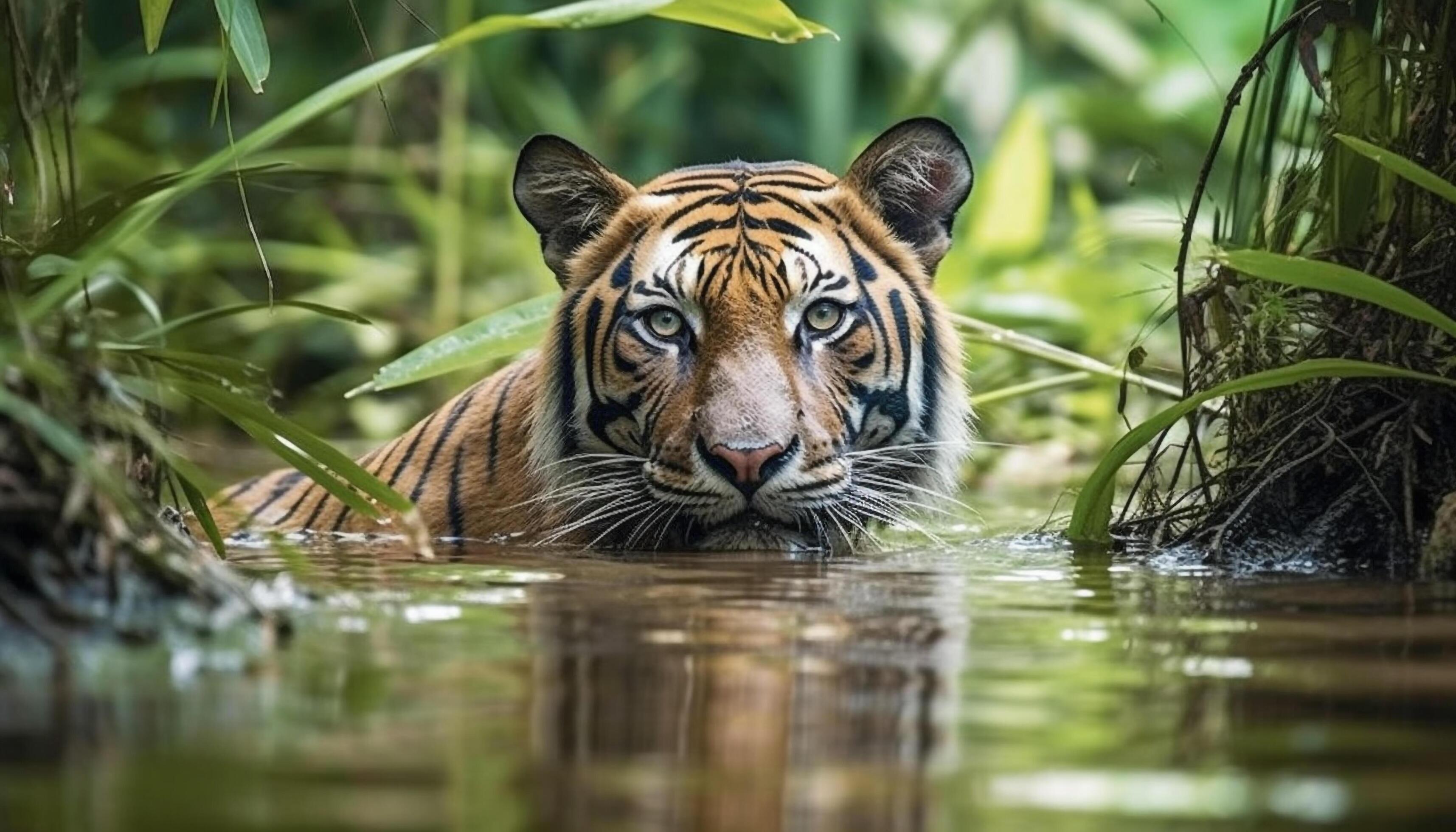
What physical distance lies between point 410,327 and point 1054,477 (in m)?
2.86

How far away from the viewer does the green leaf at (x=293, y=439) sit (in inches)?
102

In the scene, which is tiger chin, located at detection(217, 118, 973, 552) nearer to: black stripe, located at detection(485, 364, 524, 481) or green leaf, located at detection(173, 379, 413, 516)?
black stripe, located at detection(485, 364, 524, 481)

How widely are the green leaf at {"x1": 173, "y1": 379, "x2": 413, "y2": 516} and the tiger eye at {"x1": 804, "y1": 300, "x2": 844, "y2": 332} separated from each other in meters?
1.42

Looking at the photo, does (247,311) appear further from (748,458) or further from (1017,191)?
(1017,191)

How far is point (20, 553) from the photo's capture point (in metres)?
2.02

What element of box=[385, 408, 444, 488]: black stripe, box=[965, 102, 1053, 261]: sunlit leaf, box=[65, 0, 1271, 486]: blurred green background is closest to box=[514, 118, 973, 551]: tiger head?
box=[385, 408, 444, 488]: black stripe

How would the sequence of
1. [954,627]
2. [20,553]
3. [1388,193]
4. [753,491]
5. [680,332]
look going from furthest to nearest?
[680,332], [753,491], [1388,193], [954,627], [20,553]

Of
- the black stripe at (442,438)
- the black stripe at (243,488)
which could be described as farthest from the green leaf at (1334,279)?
the black stripe at (243,488)

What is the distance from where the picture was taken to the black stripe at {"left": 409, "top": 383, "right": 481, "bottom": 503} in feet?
14.4

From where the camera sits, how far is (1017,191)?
7.47 m

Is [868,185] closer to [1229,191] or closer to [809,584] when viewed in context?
[1229,191]

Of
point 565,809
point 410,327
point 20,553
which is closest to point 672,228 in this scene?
point 20,553

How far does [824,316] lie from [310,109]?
1707 millimetres

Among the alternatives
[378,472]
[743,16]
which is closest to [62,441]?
[743,16]
